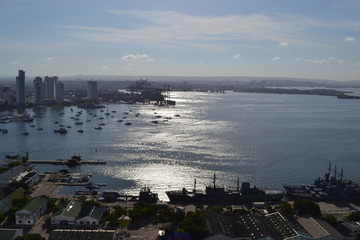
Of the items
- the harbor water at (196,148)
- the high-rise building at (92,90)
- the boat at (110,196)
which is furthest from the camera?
the high-rise building at (92,90)

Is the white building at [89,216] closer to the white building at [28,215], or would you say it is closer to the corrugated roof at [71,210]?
the corrugated roof at [71,210]

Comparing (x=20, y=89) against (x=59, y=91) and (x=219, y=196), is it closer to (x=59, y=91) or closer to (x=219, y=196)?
(x=59, y=91)

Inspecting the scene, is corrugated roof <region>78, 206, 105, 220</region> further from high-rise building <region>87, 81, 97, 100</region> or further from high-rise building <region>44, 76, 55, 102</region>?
high-rise building <region>87, 81, 97, 100</region>

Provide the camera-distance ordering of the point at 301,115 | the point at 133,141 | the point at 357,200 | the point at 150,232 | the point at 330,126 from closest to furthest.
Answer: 1. the point at 150,232
2. the point at 357,200
3. the point at 133,141
4. the point at 330,126
5. the point at 301,115

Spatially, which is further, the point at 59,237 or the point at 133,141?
the point at 133,141

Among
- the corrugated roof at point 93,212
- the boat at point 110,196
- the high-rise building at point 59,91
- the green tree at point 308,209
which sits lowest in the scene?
the boat at point 110,196

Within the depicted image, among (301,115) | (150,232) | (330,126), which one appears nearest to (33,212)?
(150,232)

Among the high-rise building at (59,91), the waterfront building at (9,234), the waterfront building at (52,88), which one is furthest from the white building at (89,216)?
the waterfront building at (52,88)

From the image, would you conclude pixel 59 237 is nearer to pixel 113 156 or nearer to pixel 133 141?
pixel 113 156
